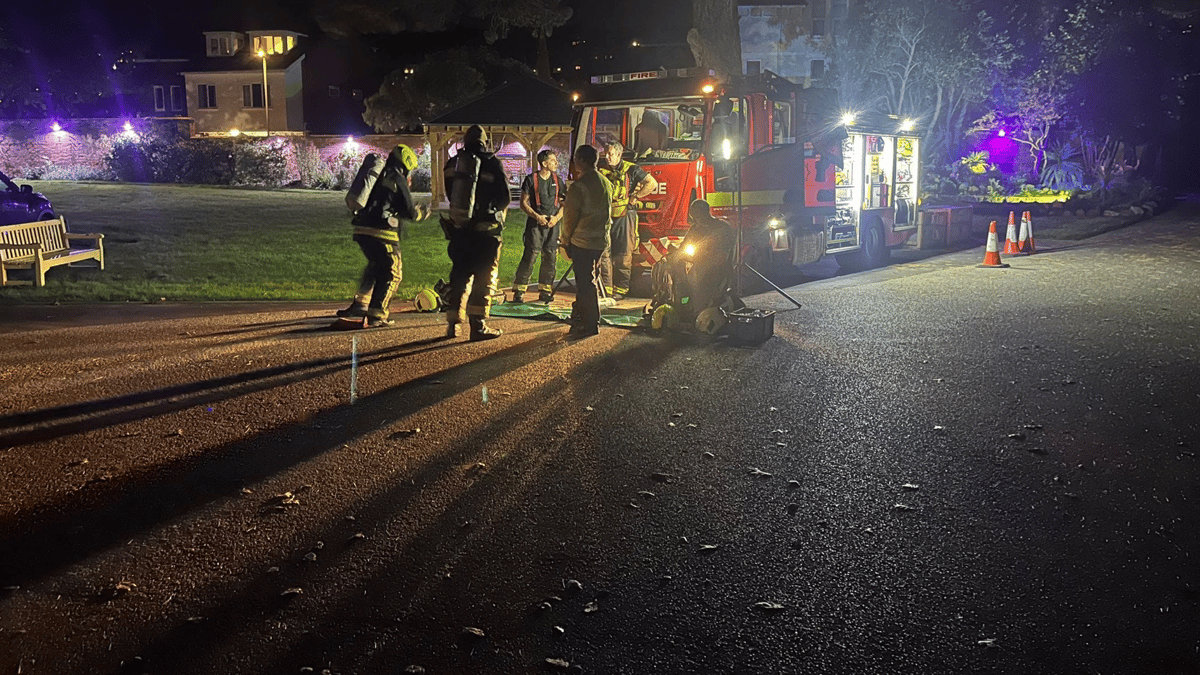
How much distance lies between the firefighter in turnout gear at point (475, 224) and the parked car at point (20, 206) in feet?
45.6

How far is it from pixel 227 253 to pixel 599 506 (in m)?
15.1

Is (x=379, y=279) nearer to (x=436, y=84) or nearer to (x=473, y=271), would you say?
(x=473, y=271)

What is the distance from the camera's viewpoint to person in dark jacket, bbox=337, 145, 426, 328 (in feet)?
33.5

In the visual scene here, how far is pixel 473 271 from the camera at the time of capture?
9922mm

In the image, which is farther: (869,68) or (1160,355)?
(869,68)

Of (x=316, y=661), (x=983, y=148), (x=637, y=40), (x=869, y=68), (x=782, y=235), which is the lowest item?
(x=316, y=661)

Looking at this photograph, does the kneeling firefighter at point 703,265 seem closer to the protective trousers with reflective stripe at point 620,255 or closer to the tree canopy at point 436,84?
the protective trousers with reflective stripe at point 620,255

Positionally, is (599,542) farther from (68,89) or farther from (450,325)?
(68,89)

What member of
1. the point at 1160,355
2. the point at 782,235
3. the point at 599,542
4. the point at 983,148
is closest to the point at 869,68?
the point at 983,148

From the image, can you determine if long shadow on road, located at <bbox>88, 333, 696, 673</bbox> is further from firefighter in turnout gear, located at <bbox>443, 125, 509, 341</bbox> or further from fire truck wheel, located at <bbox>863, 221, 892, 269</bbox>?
fire truck wheel, located at <bbox>863, 221, 892, 269</bbox>

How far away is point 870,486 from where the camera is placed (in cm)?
562

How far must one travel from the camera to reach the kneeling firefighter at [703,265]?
10266 mm

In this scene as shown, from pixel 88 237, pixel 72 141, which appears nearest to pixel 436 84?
pixel 72 141

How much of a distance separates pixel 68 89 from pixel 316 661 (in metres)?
72.6
